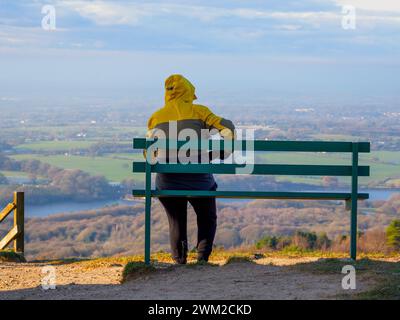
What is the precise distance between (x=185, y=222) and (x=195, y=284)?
1.56 metres

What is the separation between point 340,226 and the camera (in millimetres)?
32062

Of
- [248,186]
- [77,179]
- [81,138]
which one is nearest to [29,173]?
[77,179]

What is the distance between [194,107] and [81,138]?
203ft

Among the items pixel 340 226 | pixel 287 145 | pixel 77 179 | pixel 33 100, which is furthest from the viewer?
pixel 33 100

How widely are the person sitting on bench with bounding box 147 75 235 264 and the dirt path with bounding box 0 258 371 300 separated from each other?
0.61m

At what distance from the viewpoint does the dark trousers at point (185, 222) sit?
33.1 ft

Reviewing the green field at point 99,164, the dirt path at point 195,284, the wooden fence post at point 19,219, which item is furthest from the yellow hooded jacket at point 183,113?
the green field at point 99,164

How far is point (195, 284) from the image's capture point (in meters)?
8.68

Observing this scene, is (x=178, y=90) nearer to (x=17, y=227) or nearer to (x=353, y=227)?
(x=353, y=227)

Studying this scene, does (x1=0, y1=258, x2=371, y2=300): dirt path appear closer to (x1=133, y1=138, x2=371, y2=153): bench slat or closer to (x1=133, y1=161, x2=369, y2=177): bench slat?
(x1=133, y1=161, x2=369, y2=177): bench slat

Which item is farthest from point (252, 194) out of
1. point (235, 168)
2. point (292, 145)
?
point (292, 145)

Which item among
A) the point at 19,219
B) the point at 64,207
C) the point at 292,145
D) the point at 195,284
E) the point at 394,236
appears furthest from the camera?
the point at 64,207

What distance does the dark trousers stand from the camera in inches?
397
